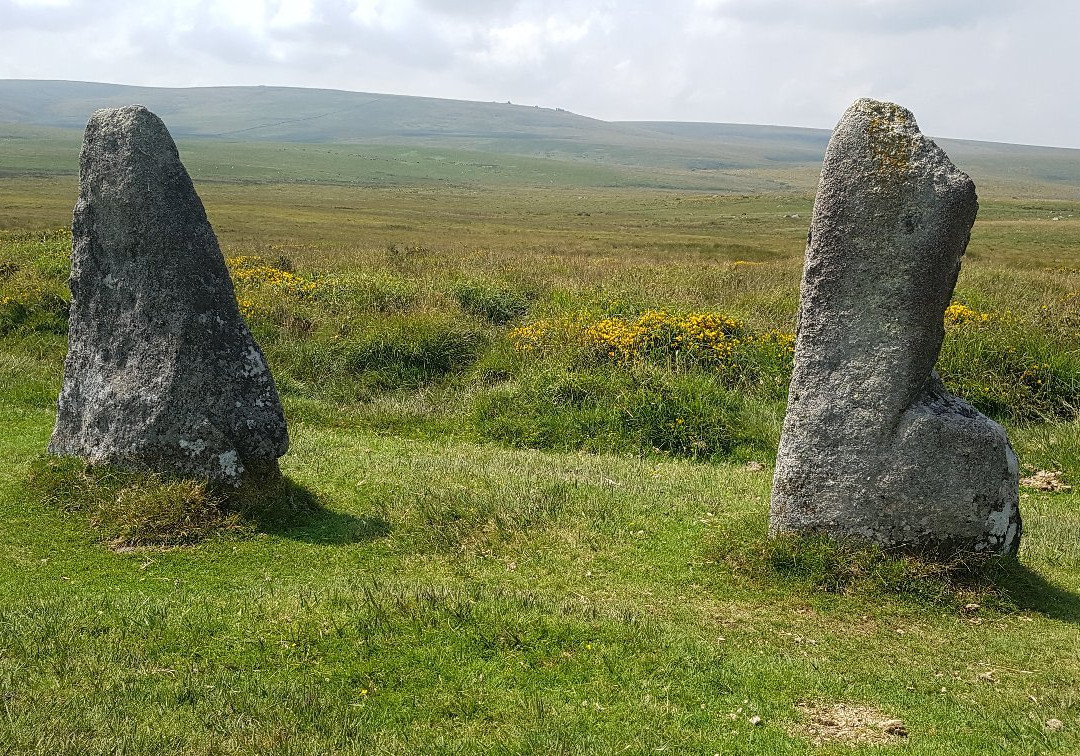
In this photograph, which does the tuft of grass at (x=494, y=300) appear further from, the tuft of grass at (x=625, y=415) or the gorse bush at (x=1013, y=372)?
the gorse bush at (x=1013, y=372)

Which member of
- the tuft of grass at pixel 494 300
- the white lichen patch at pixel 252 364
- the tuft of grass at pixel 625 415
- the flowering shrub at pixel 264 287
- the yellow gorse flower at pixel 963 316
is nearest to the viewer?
the white lichen patch at pixel 252 364

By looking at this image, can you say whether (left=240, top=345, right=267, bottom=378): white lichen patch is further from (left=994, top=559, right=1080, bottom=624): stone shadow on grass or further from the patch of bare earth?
(left=994, top=559, right=1080, bottom=624): stone shadow on grass

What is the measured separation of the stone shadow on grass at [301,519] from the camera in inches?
375

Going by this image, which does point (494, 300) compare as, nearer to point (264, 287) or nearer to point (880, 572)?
point (264, 287)

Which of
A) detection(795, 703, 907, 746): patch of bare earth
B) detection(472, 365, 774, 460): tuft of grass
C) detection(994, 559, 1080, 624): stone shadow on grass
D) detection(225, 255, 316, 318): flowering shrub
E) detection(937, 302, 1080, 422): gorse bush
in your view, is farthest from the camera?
detection(225, 255, 316, 318): flowering shrub

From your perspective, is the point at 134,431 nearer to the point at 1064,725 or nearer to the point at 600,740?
the point at 600,740

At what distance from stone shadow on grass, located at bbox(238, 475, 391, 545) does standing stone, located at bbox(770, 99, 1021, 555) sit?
4.58 meters

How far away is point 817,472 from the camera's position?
852 centimetres


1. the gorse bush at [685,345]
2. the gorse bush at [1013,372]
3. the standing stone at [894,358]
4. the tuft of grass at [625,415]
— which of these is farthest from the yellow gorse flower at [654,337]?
the standing stone at [894,358]

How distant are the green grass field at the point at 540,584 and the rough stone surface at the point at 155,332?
2.48 ft

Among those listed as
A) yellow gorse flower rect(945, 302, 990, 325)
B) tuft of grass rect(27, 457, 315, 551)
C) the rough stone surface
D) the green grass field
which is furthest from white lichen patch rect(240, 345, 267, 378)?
yellow gorse flower rect(945, 302, 990, 325)

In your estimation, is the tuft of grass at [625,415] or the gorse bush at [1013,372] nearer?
the tuft of grass at [625,415]

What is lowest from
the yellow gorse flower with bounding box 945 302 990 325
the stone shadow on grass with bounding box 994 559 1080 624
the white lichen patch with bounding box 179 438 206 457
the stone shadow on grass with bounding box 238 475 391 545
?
the stone shadow on grass with bounding box 238 475 391 545

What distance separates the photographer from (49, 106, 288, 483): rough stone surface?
9.56 metres
